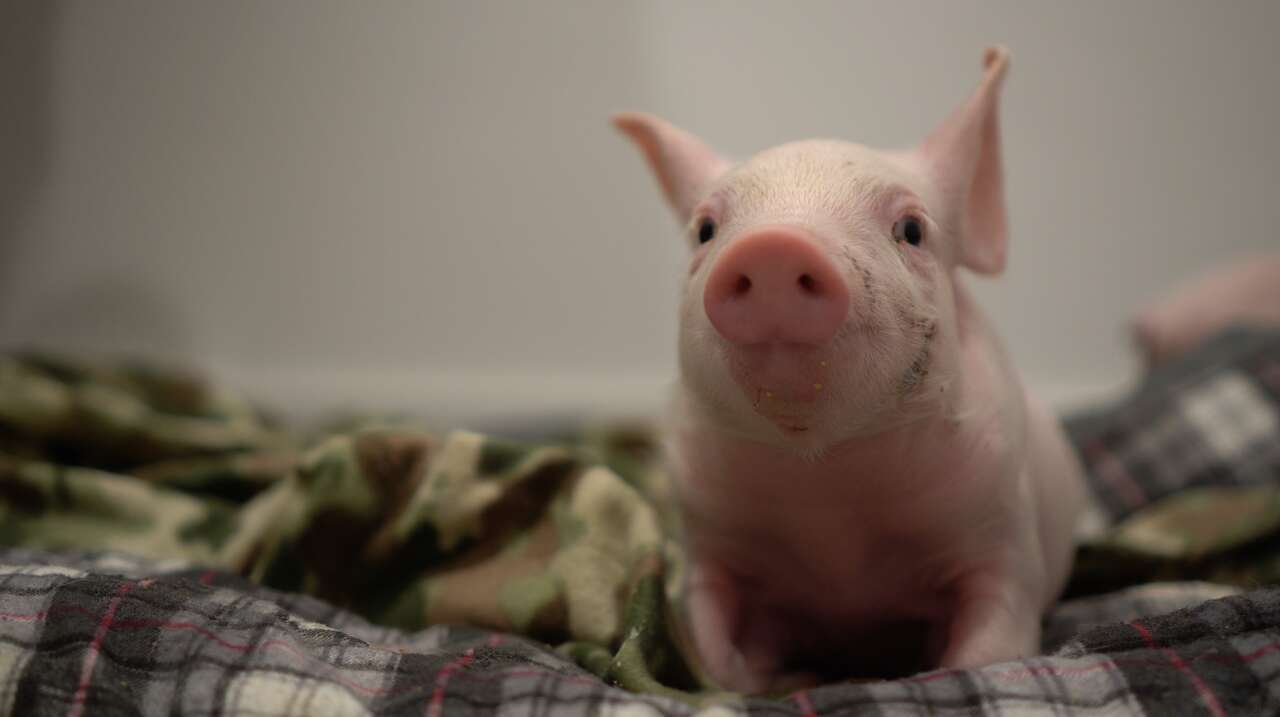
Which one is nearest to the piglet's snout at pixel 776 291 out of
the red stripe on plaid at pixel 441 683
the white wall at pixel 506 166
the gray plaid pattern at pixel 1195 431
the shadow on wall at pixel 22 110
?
the red stripe on plaid at pixel 441 683

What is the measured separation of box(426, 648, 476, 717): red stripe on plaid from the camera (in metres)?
0.58

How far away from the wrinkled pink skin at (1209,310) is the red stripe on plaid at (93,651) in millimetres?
1694

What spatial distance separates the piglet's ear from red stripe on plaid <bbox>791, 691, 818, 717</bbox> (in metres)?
0.45

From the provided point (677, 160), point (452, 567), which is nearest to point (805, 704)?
point (452, 567)

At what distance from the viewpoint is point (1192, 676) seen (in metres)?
0.61

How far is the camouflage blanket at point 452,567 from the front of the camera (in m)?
0.60

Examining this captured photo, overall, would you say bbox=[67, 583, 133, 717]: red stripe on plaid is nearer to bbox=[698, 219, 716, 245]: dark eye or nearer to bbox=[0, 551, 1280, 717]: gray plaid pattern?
bbox=[0, 551, 1280, 717]: gray plaid pattern

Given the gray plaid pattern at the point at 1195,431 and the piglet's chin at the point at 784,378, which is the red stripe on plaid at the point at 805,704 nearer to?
the piglet's chin at the point at 784,378

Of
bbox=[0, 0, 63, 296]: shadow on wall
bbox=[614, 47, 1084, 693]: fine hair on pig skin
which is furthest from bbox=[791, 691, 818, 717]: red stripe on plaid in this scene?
bbox=[0, 0, 63, 296]: shadow on wall

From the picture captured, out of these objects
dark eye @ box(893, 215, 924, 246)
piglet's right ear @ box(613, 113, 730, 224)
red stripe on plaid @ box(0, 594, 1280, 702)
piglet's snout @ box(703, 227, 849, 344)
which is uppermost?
piglet's right ear @ box(613, 113, 730, 224)

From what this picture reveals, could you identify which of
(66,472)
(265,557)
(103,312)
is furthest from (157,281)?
(265,557)

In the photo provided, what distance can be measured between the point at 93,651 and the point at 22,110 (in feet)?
4.89

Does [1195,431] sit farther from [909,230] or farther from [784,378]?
[784,378]

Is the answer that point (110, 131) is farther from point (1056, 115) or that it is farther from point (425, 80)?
point (1056, 115)
